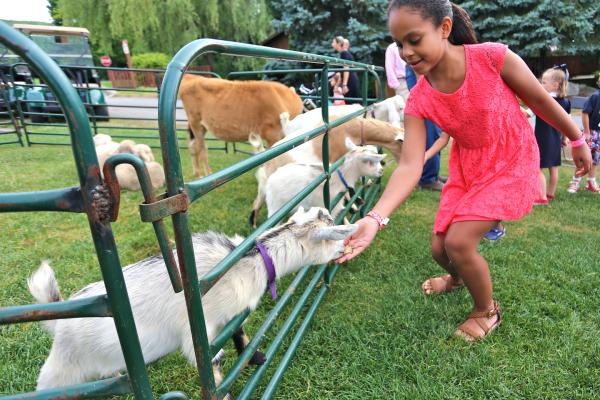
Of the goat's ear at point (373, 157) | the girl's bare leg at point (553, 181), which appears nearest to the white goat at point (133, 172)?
the goat's ear at point (373, 157)

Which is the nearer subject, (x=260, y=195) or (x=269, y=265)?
(x=269, y=265)

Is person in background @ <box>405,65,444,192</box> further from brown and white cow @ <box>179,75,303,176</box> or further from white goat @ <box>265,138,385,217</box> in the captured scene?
white goat @ <box>265,138,385,217</box>

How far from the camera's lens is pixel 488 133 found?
81.1 inches

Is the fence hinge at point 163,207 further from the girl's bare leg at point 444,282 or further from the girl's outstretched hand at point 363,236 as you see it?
the girl's bare leg at point 444,282

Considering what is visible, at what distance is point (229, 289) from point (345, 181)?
194cm

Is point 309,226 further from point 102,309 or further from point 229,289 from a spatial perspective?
point 102,309

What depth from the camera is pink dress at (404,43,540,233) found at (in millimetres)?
1957

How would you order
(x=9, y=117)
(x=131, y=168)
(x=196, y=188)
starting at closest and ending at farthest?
(x=196, y=188) < (x=131, y=168) < (x=9, y=117)

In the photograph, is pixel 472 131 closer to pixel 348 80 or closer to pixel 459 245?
pixel 459 245

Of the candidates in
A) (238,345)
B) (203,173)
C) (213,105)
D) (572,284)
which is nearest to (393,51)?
(213,105)

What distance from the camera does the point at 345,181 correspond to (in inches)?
135

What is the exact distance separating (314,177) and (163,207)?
2348 millimetres

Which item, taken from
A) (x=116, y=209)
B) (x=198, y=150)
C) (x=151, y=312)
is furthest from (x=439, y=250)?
(x=198, y=150)

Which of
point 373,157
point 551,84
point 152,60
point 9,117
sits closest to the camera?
point 373,157
